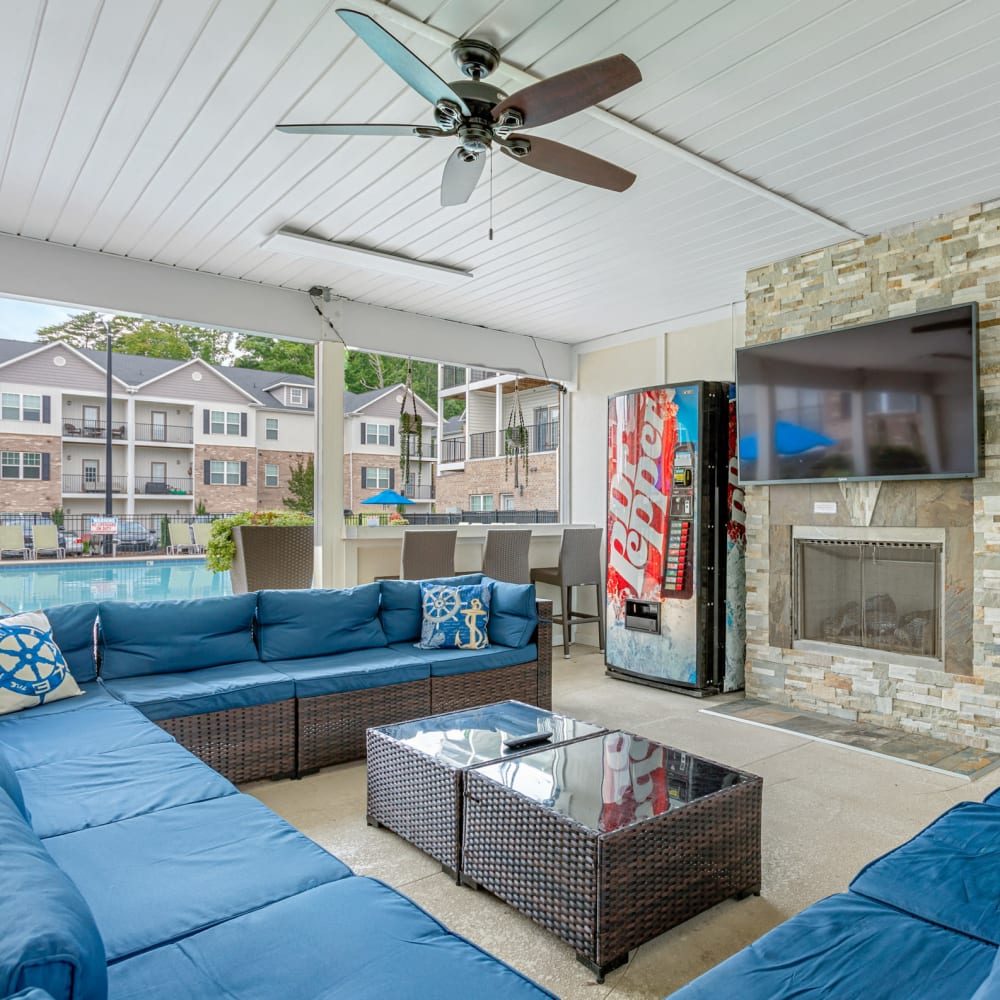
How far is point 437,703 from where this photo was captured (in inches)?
146

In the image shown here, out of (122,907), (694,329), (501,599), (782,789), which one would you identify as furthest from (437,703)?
(694,329)

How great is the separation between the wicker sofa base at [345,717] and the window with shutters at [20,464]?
255cm

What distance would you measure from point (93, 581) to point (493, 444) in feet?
11.7

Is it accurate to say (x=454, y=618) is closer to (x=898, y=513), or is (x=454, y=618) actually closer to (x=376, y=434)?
(x=376, y=434)

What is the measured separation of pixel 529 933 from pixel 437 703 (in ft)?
5.47

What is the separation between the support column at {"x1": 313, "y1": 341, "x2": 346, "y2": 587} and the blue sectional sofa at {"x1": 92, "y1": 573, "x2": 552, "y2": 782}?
137 cm

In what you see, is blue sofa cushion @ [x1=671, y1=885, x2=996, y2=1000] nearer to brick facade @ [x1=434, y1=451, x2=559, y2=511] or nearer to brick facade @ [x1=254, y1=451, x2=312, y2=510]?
brick facade @ [x1=254, y1=451, x2=312, y2=510]

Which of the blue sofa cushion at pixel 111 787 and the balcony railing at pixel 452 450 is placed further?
the balcony railing at pixel 452 450

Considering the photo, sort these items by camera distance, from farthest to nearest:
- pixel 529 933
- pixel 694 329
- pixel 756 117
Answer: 1. pixel 694 329
2. pixel 756 117
3. pixel 529 933

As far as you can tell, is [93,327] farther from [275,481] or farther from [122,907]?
[122,907]

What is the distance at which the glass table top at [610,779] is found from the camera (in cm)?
212

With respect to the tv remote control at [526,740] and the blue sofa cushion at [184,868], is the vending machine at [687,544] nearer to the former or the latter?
the tv remote control at [526,740]

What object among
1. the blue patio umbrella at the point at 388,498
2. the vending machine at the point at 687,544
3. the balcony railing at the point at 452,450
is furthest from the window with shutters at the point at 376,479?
the vending machine at the point at 687,544

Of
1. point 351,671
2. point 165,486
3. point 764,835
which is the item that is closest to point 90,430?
point 165,486
